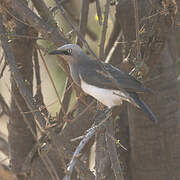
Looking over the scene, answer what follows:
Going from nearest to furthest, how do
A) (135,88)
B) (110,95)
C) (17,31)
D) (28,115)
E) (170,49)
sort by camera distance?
(135,88) → (110,95) → (17,31) → (28,115) → (170,49)

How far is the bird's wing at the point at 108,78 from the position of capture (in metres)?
3.17

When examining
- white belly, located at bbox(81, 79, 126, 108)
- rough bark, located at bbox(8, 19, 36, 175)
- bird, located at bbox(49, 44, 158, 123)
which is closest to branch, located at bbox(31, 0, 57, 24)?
rough bark, located at bbox(8, 19, 36, 175)

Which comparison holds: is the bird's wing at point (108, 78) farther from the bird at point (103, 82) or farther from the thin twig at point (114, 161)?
the thin twig at point (114, 161)

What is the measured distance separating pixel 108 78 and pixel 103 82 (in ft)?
0.33

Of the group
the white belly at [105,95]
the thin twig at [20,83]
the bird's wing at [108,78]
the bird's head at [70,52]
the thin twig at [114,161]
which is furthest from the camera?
the bird's head at [70,52]

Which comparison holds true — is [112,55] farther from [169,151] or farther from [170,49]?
[169,151]

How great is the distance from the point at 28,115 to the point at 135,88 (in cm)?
160

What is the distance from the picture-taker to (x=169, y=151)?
4.43 m

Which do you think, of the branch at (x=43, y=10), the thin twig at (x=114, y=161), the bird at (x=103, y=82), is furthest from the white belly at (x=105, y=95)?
the branch at (x=43, y=10)

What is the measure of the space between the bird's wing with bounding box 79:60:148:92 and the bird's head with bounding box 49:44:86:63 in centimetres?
13

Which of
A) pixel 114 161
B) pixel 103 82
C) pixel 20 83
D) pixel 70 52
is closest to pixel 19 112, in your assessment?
pixel 70 52

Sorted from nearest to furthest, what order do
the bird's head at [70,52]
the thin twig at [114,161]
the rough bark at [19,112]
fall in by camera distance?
the thin twig at [114,161]
the bird's head at [70,52]
the rough bark at [19,112]

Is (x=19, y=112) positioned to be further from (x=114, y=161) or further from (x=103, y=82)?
(x=114, y=161)

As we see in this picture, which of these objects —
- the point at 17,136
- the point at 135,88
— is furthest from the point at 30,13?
the point at 17,136
